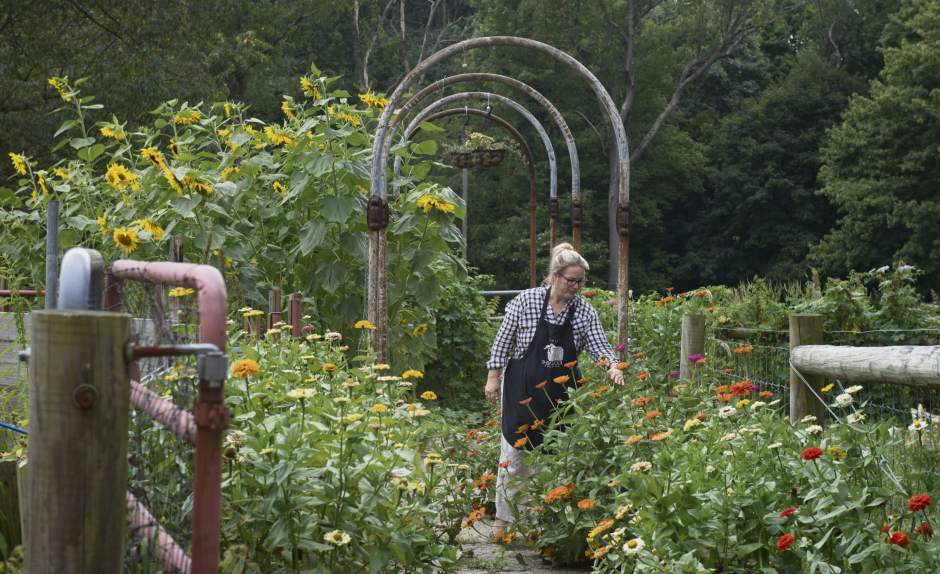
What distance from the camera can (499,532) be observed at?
18.1 ft

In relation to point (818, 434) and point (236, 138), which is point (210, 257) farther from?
point (818, 434)

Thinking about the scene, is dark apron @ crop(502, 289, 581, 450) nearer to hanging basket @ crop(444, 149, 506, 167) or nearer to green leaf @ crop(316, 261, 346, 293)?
green leaf @ crop(316, 261, 346, 293)

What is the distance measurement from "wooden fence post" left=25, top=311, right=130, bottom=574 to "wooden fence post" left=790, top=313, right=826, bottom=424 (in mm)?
3665

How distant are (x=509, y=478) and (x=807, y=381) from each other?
1500 millimetres

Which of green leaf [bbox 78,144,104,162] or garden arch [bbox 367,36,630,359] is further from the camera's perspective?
green leaf [bbox 78,144,104,162]

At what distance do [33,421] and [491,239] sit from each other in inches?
1325

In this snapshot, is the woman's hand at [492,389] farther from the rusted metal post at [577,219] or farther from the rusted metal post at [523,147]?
the rusted metal post at [523,147]

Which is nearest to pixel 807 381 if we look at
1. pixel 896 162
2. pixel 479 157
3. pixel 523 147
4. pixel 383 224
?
pixel 383 224

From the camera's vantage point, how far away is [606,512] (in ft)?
15.6

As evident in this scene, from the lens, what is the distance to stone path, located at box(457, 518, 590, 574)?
4949 millimetres

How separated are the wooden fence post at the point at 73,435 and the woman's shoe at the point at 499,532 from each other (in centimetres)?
362

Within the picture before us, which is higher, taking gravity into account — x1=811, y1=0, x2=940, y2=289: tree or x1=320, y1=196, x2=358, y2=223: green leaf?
x1=811, y1=0, x2=940, y2=289: tree

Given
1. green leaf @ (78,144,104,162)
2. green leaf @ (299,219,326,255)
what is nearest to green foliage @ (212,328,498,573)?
green leaf @ (299,219,326,255)

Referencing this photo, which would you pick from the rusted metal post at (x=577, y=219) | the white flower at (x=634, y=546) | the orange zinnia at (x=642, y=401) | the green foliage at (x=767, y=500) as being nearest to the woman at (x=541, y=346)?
the orange zinnia at (x=642, y=401)
